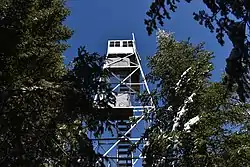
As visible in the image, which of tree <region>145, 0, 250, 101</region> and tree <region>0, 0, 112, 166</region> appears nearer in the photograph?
tree <region>145, 0, 250, 101</region>

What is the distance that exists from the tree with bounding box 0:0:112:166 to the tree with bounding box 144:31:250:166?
95.3 inches

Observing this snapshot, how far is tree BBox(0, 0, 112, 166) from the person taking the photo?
23.9ft

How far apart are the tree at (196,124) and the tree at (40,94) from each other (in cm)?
242

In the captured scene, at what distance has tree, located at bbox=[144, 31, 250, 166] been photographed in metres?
10.0

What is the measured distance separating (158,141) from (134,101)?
206 inches

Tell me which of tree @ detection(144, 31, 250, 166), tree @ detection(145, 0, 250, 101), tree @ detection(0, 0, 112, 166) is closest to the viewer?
tree @ detection(145, 0, 250, 101)

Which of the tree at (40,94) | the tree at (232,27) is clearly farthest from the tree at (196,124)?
the tree at (232,27)

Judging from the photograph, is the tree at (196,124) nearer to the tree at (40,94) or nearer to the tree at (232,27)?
the tree at (40,94)

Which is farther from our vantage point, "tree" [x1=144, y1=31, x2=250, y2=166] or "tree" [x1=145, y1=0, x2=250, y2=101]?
"tree" [x1=144, y1=31, x2=250, y2=166]

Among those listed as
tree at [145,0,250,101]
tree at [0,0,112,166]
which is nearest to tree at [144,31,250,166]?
tree at [0,0,112,166]

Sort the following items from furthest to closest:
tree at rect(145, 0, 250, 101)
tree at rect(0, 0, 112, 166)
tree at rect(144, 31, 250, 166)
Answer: tree at rect(144, 31, 250, 166), tree at rect(0, 0, 112, 166), tree at rect(145, 0, 250, 101)

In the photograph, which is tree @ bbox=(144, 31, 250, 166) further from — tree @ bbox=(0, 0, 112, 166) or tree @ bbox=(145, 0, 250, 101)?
tree @ bbox=(145, 0, 250, 101)

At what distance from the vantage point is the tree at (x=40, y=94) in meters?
7.29

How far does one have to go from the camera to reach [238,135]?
11141 millimetres
